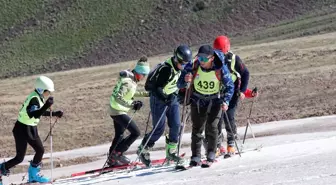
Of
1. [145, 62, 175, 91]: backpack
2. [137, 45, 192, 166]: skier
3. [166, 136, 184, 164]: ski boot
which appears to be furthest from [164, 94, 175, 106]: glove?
[166, 136, 184, 164]: ski boot

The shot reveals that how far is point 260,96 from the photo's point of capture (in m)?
24.6

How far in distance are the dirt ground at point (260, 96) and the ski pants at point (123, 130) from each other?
807 centimetres

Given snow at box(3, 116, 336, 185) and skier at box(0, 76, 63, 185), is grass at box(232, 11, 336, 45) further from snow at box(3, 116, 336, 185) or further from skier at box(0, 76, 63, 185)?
skier at box(0, 76, 63, 185)

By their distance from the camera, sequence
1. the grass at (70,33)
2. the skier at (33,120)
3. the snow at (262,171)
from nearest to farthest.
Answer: the snow at (262,171) < the skier at (33,120) < the grass at (70,33)

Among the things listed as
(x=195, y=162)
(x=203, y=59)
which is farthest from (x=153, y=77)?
(x=195, y=162)

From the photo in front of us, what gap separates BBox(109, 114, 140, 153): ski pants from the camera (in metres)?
12.6

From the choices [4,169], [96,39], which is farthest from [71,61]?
[4,169]

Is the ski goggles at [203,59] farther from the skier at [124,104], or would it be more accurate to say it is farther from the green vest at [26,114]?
the green vest at [26,114]

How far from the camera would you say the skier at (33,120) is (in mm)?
11656

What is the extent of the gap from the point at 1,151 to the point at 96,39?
4825 centimetres

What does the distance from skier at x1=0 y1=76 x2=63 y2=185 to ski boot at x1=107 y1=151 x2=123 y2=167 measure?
4.33 ft

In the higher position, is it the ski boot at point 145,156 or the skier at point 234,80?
the skier at point 234,80

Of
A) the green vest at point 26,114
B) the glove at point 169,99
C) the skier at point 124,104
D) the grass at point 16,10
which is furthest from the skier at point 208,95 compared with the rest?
the grass at point 16,10

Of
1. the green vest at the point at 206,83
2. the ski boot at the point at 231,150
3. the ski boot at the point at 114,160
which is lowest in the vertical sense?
the ski boot at the point at 114,160
